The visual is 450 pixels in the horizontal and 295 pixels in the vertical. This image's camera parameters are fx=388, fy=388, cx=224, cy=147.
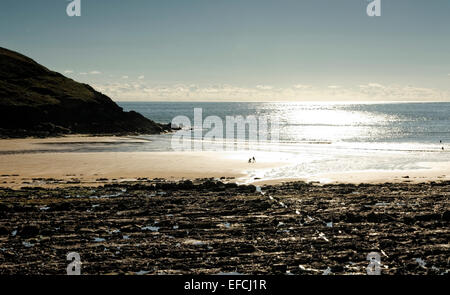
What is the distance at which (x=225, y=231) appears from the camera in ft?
64.5

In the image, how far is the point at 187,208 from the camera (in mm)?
25047

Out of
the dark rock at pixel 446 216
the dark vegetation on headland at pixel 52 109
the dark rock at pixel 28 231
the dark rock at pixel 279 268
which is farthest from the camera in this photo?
the dark vegetation on headland at pixel 52 109

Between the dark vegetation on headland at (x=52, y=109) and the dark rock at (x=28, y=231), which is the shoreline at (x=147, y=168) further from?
the dark vegetation on headland at (x=52, y=109)

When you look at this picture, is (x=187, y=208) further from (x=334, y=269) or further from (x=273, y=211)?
(x=334, y=269)

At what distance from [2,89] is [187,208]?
91085mm

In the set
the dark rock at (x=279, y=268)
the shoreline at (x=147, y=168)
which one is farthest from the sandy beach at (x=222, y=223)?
the shoreline at (x=147, y=168)

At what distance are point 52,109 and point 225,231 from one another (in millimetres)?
87039

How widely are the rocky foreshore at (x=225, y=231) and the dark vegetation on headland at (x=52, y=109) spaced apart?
61.0 m

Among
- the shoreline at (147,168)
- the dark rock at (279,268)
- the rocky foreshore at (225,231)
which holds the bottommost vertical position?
the dark rock at (279,268)

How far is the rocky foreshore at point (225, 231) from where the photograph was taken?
15273 millimetres

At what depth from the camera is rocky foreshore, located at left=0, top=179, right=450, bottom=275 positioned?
50.1ft
